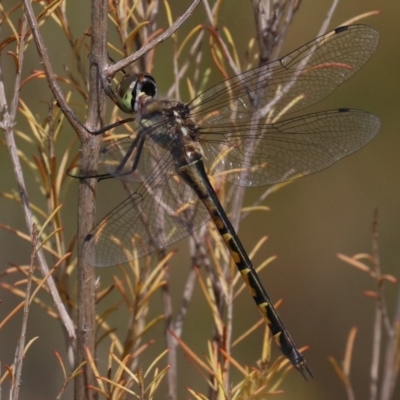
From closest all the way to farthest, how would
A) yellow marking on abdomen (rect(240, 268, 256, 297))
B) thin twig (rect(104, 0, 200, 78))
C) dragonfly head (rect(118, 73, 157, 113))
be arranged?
thin twig (rect(104, 0, 200, 78)) < dragonfly head (rect(118, 73, 157, 113)) < yellow marking on abdomen (rect(240, 268, 256, 297))

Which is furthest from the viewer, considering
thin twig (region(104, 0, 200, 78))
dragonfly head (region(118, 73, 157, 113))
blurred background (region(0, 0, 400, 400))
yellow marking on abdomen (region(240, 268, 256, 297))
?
blurred background (region(0, 0, 400, 400))

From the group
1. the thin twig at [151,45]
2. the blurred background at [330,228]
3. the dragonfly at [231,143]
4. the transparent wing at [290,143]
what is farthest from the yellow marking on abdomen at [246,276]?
the blurred background at [330,228]

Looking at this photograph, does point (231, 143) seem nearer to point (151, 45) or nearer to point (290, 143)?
point (290, 143)

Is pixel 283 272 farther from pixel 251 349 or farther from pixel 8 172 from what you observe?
pixel 8 172

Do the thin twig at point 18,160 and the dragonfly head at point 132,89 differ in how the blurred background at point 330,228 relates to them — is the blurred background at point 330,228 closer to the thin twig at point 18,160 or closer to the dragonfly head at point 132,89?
the dragonfly head at point 132,89

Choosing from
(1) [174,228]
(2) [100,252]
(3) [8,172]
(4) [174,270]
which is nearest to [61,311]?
(2) [100,252]

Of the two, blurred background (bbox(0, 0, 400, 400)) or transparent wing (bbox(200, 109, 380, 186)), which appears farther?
blurred background (bbox(0, 0, 400, 400))

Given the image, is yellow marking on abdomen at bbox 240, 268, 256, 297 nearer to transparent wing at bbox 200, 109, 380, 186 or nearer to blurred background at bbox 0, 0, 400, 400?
transparent wing at bbox 200, 109, 380, 186

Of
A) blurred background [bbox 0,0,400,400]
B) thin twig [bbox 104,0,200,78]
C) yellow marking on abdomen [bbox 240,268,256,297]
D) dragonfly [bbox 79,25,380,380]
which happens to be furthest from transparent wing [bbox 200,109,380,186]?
blurred background [bbox 0,0,400,400]
